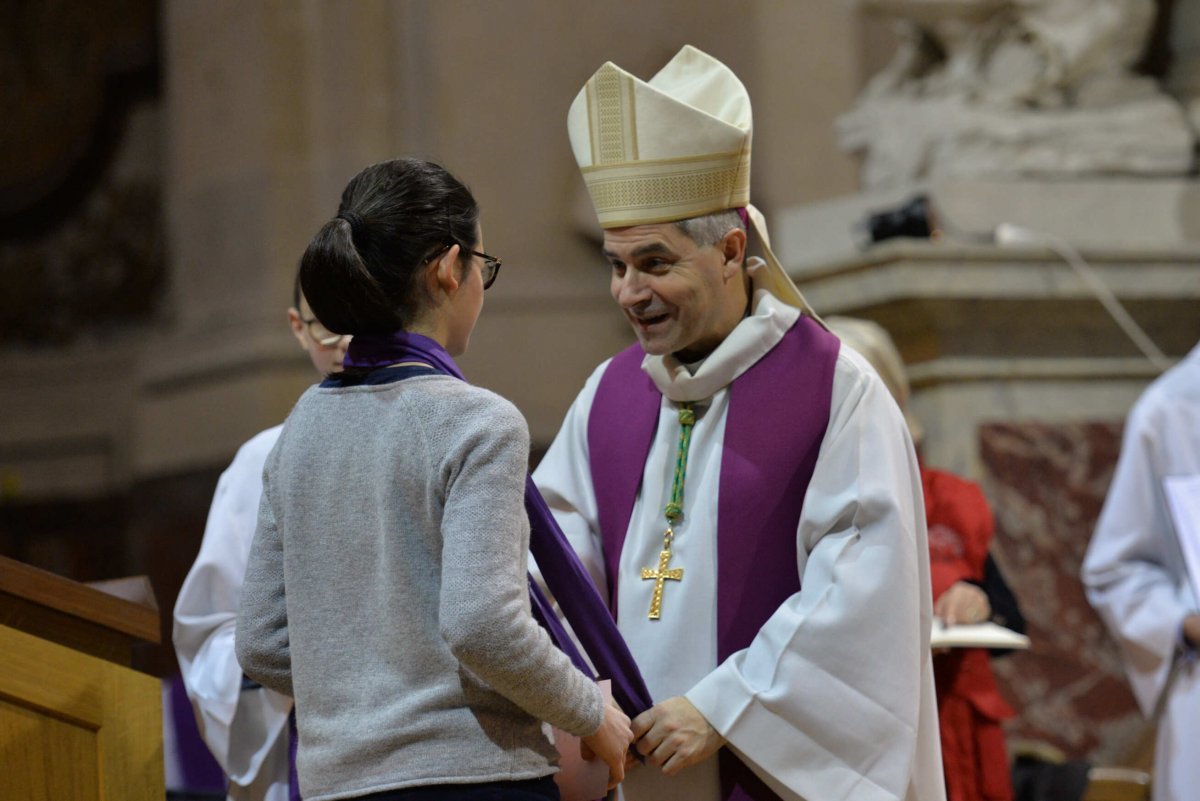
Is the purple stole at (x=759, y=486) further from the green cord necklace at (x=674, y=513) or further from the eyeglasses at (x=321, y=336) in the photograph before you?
the eyeglasses at (x=321, y=336)

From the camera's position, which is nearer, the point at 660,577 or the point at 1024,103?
the point at 660,577

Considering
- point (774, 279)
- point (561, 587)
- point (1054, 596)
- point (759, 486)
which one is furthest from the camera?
point (1054, 596)

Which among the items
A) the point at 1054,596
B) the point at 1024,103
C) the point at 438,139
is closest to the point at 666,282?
the point at 1054,596

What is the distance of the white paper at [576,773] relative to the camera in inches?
108

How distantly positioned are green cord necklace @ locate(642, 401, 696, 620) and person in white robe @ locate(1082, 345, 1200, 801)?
1803 mm

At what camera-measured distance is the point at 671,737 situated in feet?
9.90

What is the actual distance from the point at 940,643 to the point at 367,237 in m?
2.10

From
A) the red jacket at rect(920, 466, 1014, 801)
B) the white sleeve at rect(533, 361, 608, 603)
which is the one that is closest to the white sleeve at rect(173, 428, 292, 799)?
the white sleeve at rect(533, 361, 608, 603)

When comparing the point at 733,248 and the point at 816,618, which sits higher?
the point at 733,248

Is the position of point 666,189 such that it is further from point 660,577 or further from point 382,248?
point 382,248

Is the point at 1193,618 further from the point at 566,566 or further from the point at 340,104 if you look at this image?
the point at 340,104

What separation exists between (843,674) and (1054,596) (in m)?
2.66

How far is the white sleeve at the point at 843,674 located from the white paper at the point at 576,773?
381mm

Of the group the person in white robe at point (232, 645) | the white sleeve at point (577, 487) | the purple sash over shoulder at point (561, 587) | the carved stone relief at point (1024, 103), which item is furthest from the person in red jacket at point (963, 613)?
the carved stone relief at point (1024, 103)
